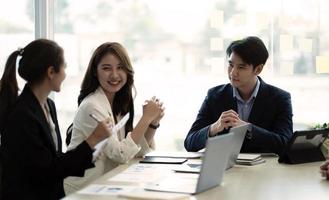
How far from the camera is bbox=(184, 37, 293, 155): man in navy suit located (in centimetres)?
299

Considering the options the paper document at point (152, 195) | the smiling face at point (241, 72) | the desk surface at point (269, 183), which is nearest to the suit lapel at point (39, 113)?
the desk surface at point (269, 183)

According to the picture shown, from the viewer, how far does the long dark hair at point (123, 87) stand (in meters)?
2.80

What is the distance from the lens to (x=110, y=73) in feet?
9.09

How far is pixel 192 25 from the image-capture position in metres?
3.79

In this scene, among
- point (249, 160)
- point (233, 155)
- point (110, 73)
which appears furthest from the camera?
point (110, 73)

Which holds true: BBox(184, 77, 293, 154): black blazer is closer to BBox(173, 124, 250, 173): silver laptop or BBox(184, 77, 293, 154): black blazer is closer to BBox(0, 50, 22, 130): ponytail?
BBox(173, 124, 250, 173): silver laptop

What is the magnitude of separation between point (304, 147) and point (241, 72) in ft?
2.14

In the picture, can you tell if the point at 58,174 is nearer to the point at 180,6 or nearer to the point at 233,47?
the point at 233,47

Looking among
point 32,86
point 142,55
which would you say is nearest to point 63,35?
point 142,55

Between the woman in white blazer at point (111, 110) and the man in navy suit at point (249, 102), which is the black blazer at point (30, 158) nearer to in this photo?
the woman in white blazer at point (111, 110)

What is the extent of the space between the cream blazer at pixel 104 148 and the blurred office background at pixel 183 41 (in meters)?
1.05

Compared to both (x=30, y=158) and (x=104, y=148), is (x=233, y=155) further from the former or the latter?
(x=30, y=158)

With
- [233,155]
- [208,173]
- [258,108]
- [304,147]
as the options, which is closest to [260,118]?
[258,108]

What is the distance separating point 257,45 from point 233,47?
15 centimetres
